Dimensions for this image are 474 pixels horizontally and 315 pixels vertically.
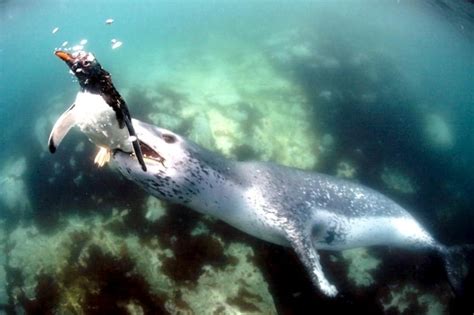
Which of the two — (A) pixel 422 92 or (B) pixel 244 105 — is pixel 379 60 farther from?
(B) pixel 244 105

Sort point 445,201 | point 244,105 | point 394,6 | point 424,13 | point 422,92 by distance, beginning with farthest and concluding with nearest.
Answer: point 394,6 < point 424,13 < point 422,92 < point 244,105 < point 445,201

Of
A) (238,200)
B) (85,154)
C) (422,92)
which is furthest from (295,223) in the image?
(422,92)

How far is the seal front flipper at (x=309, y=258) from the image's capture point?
160 inches

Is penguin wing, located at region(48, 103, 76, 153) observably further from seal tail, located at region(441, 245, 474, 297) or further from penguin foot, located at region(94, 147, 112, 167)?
seal tail, located at region(441, 245, 474, 297)

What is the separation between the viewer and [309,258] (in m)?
4.30

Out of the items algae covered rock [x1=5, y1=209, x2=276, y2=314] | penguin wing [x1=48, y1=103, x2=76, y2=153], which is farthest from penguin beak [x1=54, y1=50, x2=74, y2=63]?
algae covered rock [x1=5, y1=209, x2=276, y2=314]

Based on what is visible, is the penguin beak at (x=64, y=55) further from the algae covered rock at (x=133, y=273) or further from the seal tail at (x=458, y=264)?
the seal tail at (x=458, y=264)

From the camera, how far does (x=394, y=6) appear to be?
1144 inches

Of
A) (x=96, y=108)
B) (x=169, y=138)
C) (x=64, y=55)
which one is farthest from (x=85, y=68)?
(x=169, y=138)

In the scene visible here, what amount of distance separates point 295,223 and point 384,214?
1.86m

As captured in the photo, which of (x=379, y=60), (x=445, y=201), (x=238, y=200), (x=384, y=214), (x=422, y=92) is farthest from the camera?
(x=379, y=60)

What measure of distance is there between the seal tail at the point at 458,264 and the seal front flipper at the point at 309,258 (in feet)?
8.84

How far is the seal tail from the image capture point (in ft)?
17.5

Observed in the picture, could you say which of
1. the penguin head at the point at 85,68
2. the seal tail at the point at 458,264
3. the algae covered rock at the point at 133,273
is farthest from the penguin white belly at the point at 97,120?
the seal tail at the point at 458,264
